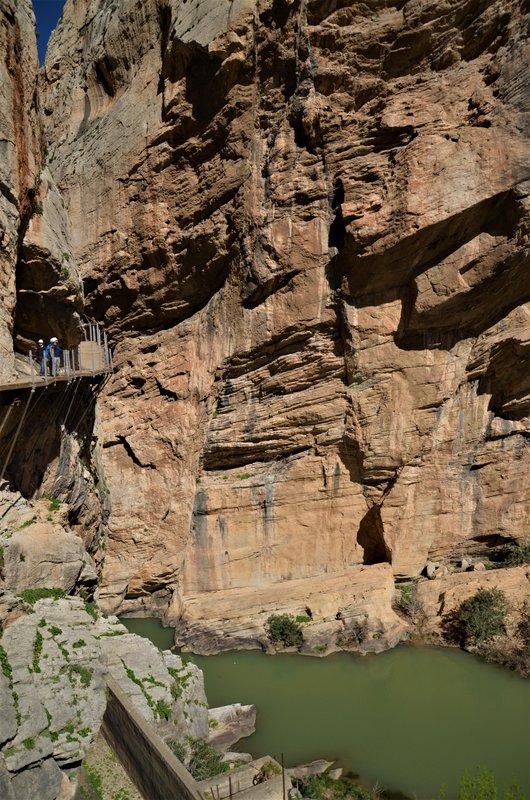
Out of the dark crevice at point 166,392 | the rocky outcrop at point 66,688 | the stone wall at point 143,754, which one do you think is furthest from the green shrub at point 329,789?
the dark crevice at point 166,392

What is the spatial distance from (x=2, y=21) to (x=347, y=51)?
690 centimetres

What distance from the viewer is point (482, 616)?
1209 cm

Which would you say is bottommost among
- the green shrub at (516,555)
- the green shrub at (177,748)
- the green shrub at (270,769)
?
the green shrub at (270,769)

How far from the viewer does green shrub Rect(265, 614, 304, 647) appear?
12484 mm

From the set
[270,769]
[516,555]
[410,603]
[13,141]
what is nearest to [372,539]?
[410,603]

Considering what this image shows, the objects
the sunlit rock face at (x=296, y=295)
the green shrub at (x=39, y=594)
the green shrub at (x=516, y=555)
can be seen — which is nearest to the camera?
the green shrub at (x=39, y=594)

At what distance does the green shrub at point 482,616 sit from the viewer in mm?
11984

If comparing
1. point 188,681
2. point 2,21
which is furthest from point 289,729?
point 2,21

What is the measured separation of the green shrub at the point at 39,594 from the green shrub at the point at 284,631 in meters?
5.46

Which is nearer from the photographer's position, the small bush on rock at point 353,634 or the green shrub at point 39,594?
the green shrub at point 39,594

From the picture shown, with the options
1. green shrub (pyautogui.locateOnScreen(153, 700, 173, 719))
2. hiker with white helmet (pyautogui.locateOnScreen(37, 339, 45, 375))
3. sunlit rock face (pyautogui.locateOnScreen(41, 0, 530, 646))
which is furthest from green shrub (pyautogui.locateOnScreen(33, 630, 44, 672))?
sunlit rock face (pyautogui.locateOnScreen(41, 0, 530, 646))

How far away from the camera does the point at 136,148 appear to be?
13641mm

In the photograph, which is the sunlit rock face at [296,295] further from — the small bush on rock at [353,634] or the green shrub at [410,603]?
the green shrub at [410,603]

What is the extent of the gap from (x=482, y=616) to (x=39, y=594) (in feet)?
30.3
